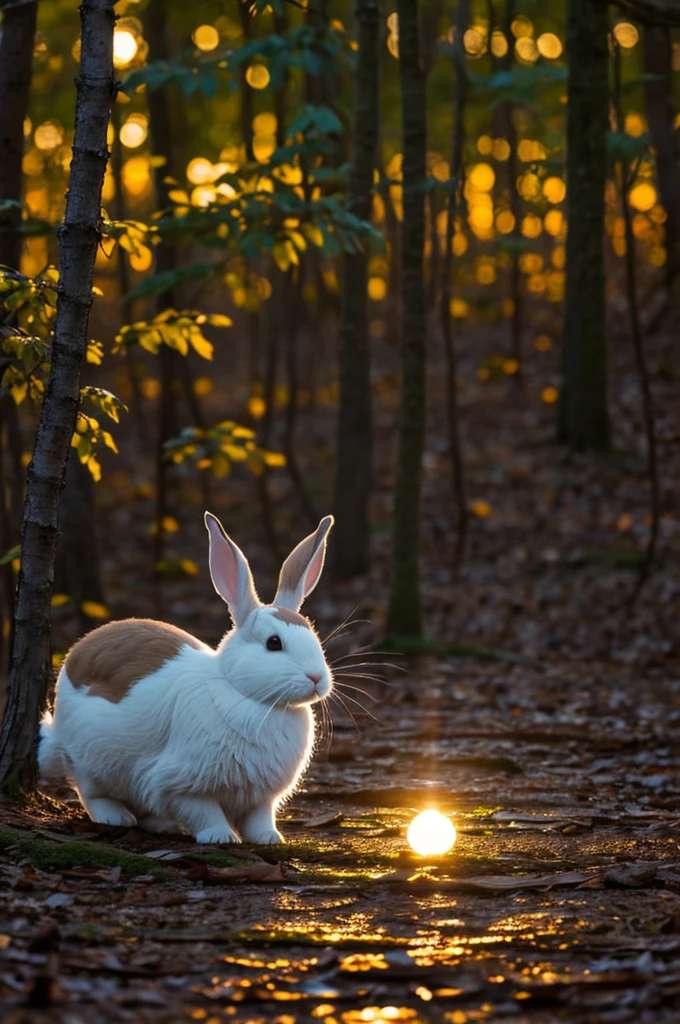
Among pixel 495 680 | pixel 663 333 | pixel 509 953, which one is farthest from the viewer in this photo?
pixel 663 333

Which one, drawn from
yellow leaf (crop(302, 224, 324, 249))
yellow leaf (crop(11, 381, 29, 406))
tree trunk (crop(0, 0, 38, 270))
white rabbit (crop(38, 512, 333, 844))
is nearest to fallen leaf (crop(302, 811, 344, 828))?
white rabbit (crop(38, 512, 333, 844))

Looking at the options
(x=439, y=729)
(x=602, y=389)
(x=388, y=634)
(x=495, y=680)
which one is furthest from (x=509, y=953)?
(x=602, y=389)

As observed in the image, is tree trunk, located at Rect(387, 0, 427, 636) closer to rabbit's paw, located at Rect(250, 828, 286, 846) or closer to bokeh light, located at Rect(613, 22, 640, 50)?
rabbit's paw, located at Rect(250, 828, 286, 846)

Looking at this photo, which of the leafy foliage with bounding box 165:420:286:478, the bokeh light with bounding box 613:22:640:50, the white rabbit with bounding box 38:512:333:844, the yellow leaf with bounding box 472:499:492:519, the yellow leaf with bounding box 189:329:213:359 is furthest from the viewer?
the bokeh light with bounding box 613:22:640:50

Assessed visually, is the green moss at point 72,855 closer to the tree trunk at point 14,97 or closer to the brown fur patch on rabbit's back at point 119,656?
the brown fur patch on rabbit's back at point 119,656

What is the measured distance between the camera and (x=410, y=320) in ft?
29.9

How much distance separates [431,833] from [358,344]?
6.81 meters

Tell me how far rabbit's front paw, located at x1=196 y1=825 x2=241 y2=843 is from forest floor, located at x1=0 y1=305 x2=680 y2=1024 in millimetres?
81

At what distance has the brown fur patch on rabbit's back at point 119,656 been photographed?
15.9 feet

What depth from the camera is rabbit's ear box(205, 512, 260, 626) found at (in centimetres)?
465

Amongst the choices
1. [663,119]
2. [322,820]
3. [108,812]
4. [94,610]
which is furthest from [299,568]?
[663,119]

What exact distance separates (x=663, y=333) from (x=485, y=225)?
1749 centimetres

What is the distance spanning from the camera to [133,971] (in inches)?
117

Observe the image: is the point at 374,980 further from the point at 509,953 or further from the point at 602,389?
the point at 602,389
